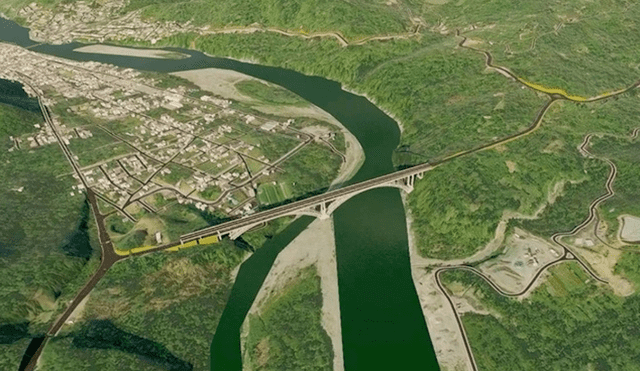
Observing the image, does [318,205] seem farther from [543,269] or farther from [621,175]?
[621,175]

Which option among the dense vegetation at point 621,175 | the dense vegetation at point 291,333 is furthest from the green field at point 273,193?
the dense vegetation at point 621,175

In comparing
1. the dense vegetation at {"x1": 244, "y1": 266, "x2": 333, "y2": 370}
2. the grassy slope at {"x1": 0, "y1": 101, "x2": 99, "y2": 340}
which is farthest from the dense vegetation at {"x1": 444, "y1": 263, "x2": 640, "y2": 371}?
the grassy slope at {"x1": 0, "y1": 101, "x2": 99, "y2": 340}

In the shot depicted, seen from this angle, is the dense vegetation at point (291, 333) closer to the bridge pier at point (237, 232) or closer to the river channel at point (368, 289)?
the river channel at point (368, 289)

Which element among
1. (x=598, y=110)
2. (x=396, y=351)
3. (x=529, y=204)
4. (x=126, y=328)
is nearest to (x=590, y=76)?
(x=598, y=110)

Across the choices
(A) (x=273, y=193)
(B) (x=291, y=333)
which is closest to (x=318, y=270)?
(B) (x=291, y=333)

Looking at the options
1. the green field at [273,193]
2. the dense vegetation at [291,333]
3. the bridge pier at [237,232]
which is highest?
the bridge pier at [237,232]

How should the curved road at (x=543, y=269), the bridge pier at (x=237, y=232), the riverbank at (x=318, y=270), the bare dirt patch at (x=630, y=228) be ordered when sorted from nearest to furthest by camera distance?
the curved road at (x=543, y=269) → the riverbank at (x=318, y=270) → the bare dirt patch at (x=630, y=228) → the bridge pier at (x=237, y=232)

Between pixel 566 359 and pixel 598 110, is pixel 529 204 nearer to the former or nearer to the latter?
pixel 566 359
